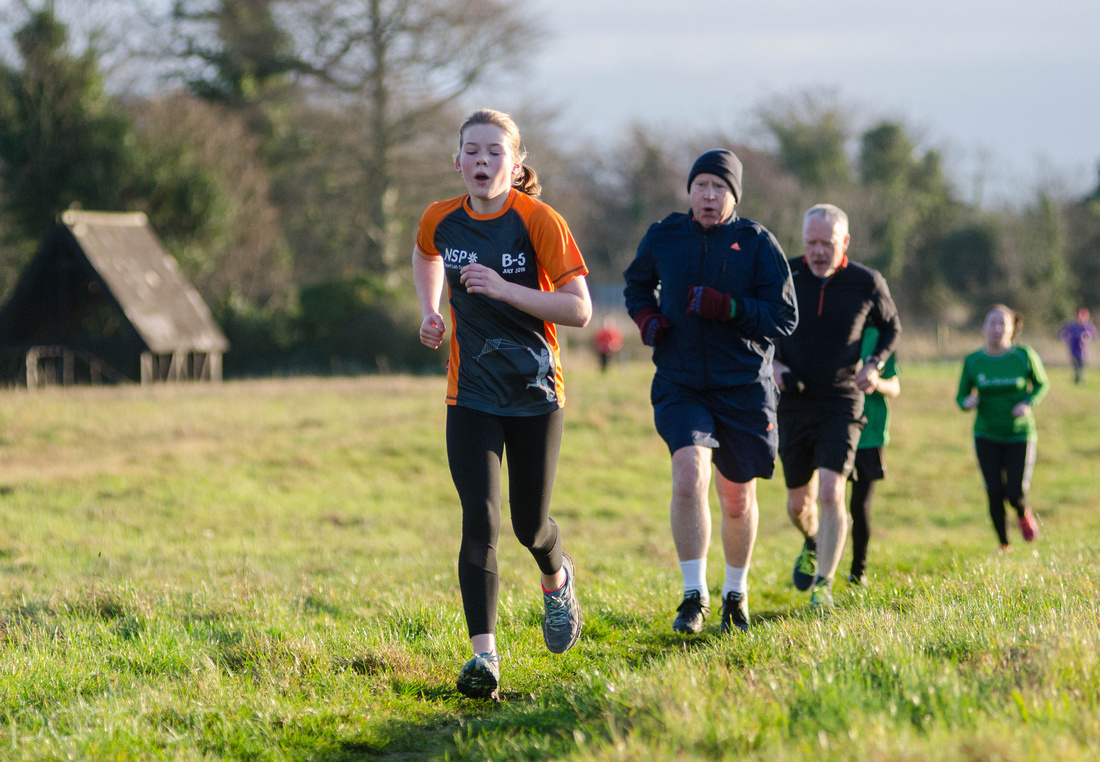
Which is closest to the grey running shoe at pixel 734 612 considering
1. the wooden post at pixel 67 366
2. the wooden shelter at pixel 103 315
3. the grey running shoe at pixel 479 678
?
the grey running shoe at pixel 479 678

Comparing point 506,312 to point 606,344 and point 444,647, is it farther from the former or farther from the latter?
point 606,344

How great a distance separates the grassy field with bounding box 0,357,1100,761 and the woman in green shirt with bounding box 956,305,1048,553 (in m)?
0.67

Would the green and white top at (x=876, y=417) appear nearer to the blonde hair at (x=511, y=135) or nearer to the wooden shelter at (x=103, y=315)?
the blonde hair at (x=511, y=135)

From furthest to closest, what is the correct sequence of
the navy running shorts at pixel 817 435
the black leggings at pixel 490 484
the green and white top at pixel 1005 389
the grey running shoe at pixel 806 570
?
the green and white top at pixel 1005 389 < the grey running shoe at pixel 806 570 < the navy running shorts at pixel 817 435 < the black leggings at pixel 490 484

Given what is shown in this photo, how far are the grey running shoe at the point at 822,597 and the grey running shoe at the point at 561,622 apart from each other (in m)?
1.31

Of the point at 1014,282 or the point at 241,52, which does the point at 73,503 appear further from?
the point at 1014,282

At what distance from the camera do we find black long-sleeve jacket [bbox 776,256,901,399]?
6.49 meters

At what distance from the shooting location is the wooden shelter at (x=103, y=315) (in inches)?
969

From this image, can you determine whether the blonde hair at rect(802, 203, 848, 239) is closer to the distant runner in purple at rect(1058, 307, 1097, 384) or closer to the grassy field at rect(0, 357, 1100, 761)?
the grassy field at rect(0, 357, 1100, 761)

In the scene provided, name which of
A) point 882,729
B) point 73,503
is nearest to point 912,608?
point 882,729

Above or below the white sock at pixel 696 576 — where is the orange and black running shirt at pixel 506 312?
above

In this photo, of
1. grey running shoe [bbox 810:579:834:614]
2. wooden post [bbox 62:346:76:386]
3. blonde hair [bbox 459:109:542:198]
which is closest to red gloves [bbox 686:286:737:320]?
blonde hair [bbox 459:109:542:198]

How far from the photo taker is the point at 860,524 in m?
7.07

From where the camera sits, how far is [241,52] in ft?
112
